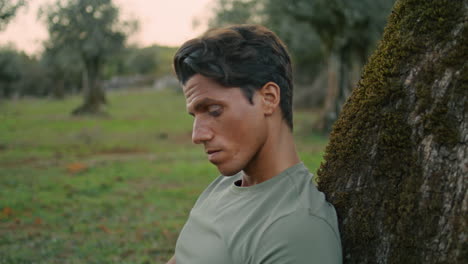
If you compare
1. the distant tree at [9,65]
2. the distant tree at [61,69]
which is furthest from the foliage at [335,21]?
the distant tree at [9,65]

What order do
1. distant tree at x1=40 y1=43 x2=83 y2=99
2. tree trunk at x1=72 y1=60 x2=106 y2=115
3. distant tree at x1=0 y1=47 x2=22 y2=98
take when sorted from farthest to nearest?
1. distant tree at x1=0 y1=47 x2=22 y2=98
2. distant tree at x1=40 y1=43 x2=83 y2=99
3. tree trunk at x1=72 y1=60 x2=106 y2=115

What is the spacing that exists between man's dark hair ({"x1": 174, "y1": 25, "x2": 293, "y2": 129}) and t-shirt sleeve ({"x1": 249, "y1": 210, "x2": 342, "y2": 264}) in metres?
0.51

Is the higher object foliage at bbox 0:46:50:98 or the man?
foliage at bbox 0:46:50:98

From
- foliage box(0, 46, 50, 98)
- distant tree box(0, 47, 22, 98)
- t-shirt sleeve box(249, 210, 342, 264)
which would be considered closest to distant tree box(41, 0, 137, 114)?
distant tree box(0, 47, 22, 98)

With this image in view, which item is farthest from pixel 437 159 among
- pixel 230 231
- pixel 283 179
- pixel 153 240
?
pixel 153 240

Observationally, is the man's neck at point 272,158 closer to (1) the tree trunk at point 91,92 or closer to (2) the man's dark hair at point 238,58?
(2) the man's dark hair at point 238,58

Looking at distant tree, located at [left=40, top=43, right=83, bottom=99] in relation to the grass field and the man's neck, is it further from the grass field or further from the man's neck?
the man's neck

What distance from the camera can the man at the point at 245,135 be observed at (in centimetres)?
183

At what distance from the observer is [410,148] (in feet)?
5.73

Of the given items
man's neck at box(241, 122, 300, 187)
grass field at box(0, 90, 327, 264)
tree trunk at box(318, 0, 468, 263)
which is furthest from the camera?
grass field at box(0, 90, 327, 264)

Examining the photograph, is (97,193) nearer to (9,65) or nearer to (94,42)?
(94,42)

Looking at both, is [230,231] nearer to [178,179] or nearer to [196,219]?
[196,219]

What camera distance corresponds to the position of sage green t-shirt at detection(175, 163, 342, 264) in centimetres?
167

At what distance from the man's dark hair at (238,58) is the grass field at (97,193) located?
4350mm
